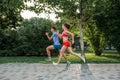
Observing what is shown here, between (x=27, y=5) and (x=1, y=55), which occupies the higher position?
(x=27, y=5)

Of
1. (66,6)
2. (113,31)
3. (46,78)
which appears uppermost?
(66,6)

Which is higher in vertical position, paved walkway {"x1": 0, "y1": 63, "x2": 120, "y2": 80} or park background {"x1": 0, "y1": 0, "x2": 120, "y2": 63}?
park background {"x1": 0, "y1": 0, "x2": 120, "y2": 63}

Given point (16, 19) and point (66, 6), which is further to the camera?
point (16, 19)

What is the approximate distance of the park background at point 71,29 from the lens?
21133 millimetres

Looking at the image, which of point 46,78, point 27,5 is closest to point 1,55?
point 27,5

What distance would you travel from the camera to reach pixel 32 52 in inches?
1104

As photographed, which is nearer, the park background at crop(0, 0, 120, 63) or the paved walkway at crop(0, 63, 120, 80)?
the paved walkway at crop(0, 63, 120, 80)

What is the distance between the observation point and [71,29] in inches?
1047

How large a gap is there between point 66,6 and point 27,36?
8.88 m

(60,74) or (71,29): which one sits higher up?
(71,29)

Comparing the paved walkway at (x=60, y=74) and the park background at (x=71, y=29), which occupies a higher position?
the park background at (x=71, y=29)

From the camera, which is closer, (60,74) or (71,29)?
(60,74)

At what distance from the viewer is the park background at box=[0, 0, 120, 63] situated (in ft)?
69.3

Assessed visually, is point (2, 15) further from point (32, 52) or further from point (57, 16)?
point (57, 16)
